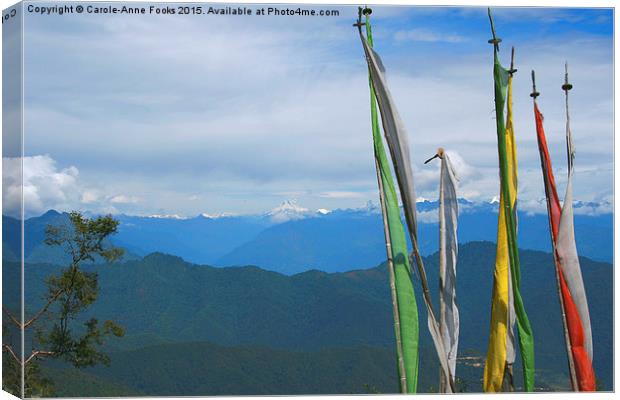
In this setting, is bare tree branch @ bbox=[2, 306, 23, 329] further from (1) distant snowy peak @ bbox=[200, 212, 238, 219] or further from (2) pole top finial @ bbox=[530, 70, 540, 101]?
(2) pole top finial @ bbox=[530, 70, 540, 101]

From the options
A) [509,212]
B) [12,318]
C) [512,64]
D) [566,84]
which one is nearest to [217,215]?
[12,318]

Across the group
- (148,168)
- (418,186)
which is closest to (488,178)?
(418,186)

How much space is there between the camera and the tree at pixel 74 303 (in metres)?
7.02

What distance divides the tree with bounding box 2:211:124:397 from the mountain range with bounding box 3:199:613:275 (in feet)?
0.41

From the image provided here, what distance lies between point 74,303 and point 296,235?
8.56ft

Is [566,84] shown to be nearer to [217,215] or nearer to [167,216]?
[217,215]

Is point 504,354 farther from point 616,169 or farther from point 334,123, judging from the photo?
point 334,123

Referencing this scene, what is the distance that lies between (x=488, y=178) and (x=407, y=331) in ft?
5.36

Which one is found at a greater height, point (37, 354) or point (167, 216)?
point (167, 216)

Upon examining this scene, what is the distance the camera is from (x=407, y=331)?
6480mm

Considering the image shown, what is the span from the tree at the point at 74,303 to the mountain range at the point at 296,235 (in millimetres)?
126

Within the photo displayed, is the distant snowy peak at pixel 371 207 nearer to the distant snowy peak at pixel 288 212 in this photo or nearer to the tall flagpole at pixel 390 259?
the distant snowy peak at pixel 288 212

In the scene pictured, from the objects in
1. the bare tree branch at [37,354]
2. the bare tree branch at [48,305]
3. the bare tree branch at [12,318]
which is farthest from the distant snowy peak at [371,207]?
the bare tree branch at [12,318]

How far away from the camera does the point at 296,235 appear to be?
932 cm
